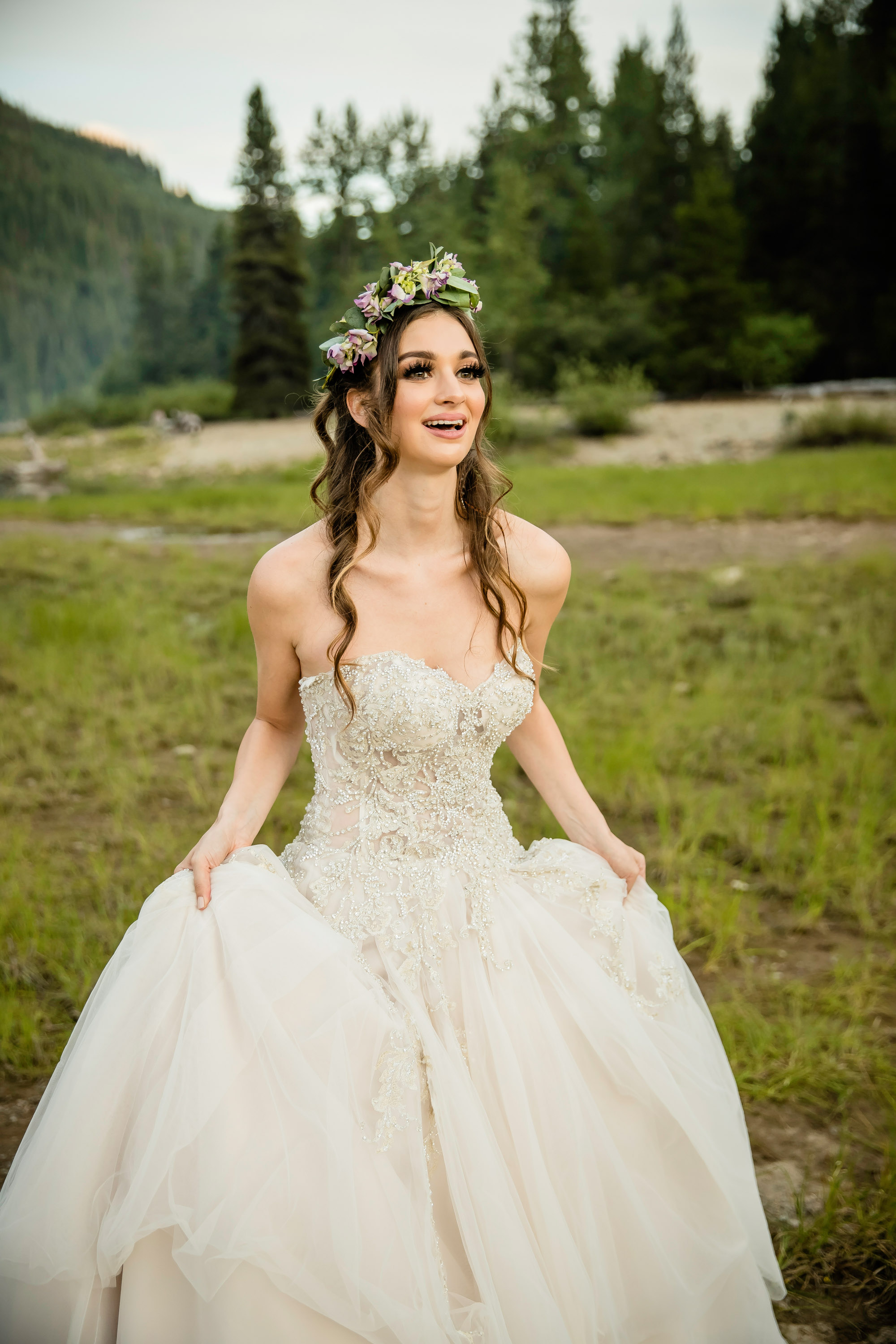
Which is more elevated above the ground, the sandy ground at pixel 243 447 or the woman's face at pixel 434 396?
the sandy ground at pixel 243 447

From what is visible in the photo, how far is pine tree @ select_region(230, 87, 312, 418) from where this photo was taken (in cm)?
3142

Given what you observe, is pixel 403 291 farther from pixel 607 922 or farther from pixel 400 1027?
pixel 400 1027

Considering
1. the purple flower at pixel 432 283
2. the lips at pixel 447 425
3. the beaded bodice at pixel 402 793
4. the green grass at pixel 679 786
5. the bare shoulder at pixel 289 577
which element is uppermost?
the purple flower at pixel 432 283

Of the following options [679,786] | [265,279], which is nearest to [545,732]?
[679,786]

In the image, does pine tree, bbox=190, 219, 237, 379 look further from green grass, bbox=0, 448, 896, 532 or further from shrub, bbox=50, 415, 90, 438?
green grass, bbox=0, 448, 896, 532

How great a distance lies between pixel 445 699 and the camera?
2139 mm

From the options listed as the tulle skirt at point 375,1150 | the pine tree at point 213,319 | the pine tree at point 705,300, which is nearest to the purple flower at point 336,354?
the tulle skirt at point 375,1150

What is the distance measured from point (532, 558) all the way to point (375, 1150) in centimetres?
138

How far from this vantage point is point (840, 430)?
60.3ft

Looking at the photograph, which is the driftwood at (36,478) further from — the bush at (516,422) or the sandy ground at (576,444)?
the bush at (516,422)

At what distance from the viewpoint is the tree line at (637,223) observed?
29391 mm

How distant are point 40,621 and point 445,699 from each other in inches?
231

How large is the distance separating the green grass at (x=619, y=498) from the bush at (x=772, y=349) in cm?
1215

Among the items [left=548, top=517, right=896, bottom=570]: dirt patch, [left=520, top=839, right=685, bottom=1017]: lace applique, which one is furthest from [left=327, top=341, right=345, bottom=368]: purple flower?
[left=548, top=517, right=896, bottom=570]: dirt patch
